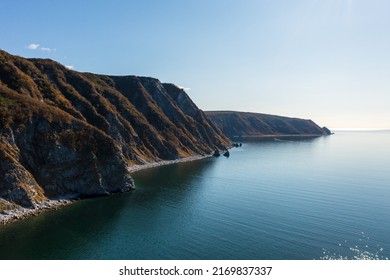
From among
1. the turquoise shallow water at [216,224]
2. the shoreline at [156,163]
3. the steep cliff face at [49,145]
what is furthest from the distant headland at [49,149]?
the turquoise shallow water at [216,224]

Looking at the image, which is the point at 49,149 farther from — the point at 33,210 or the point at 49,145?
the point at 33,210

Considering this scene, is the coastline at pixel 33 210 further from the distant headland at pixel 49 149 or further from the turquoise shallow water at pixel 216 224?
the turquoise shallow water at pixel 216 224

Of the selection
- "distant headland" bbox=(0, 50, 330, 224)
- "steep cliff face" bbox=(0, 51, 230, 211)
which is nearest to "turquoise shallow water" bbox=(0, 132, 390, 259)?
"distant headland" bbox=(0, 50, 330, 224)

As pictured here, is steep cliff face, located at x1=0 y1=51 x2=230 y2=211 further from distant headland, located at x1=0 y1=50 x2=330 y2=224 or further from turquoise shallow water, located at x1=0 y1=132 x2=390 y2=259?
turquoise shallow water, located at x1=0 y1=132 x2=390 y2=259

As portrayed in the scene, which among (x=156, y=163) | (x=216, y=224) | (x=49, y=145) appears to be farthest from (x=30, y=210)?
(x=156, y=163)

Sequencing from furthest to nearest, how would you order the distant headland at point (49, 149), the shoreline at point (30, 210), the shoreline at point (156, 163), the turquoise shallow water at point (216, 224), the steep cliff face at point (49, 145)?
the shoreline at point (156, 163) → the steep cliff face at point (49, 145) → the distant headland at point (49, 149) → the shoreline at point (30, 210) → the turquoise shallow water at point (216, 224)

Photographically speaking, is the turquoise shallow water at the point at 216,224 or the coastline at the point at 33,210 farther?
the coastline at the point at 33,210

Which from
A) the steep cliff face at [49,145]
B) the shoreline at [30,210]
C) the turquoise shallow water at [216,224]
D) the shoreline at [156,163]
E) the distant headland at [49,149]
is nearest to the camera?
the turquoise shallow water at [216,224]

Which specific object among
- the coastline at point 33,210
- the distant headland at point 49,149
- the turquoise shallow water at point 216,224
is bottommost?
the turquoise shallow water at point 216,224

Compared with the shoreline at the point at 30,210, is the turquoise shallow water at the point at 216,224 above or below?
below
